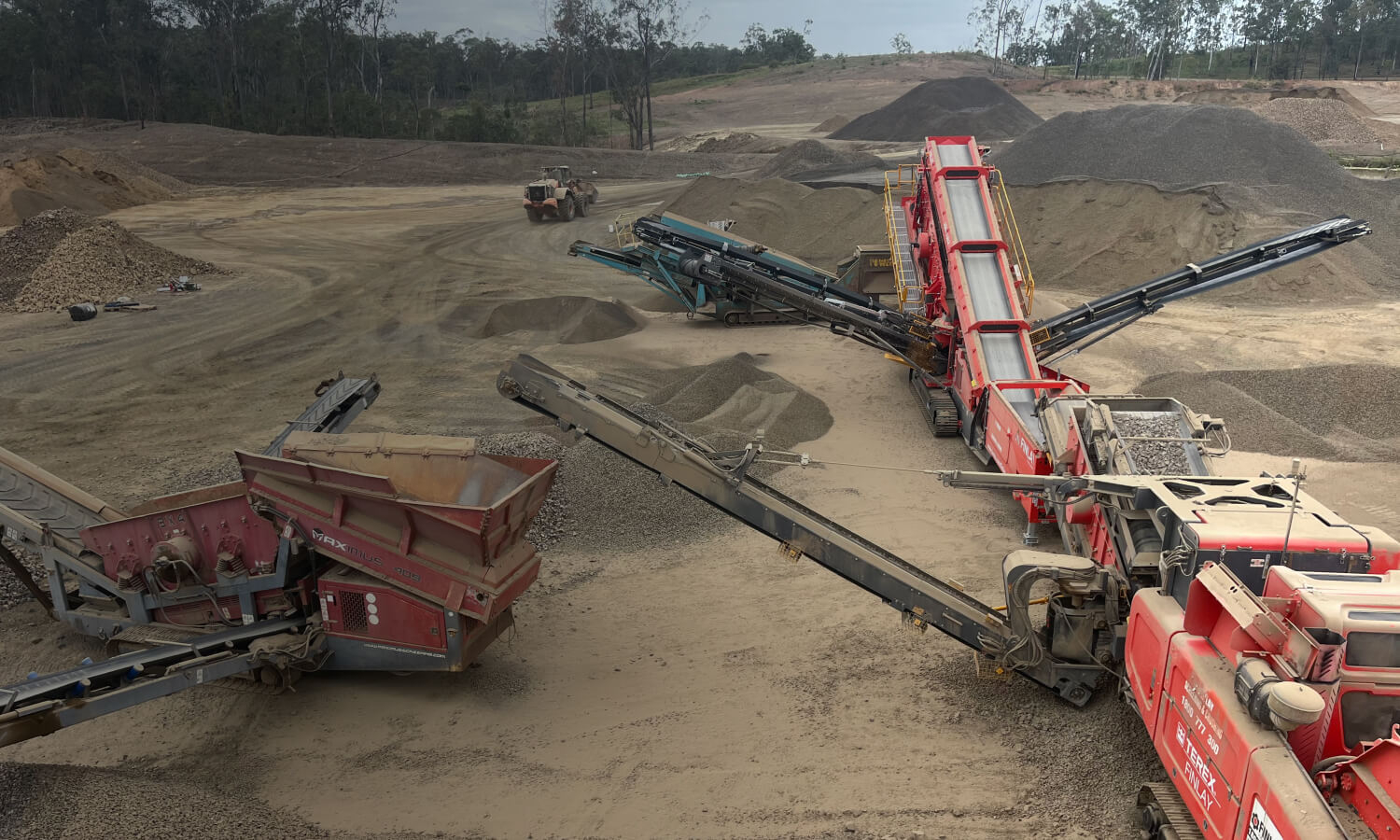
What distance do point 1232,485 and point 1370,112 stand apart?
5466cm

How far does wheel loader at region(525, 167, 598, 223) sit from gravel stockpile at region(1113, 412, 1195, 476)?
26.6 m

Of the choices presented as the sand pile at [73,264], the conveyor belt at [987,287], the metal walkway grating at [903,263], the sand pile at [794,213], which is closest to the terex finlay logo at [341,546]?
the conveyor belt at [987,287]

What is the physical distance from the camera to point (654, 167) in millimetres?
46500

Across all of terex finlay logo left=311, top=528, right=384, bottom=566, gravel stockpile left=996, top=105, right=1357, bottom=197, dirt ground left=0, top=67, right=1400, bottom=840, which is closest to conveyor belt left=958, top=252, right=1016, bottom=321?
dirt ground left=0, top=67, right=1400, bottom=840

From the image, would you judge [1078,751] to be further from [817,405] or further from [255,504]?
[817,405]

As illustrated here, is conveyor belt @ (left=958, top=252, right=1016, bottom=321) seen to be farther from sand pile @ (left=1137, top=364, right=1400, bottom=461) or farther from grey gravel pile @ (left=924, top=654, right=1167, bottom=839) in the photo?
grey gravel pile @ (left=924, top=654, right=1167, bottom=839)

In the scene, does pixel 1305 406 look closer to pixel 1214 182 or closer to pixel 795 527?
pixel 795 527

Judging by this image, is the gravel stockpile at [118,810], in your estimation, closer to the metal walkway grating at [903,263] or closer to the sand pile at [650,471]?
the sand pile at [650,471]

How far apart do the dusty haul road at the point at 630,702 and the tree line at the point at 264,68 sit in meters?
42.9

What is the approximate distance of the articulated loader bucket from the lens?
23.5 feet

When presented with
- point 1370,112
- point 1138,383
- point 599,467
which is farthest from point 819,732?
point 1370,112

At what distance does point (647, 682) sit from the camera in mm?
8367

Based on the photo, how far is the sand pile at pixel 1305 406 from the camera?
1380 cm

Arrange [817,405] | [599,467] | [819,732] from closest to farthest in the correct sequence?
1. [819,732]
2. [599,467]
3. [817,405]
